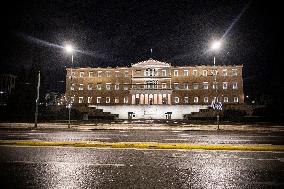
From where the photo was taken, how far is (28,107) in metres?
50.5

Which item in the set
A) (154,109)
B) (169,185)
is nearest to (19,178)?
(169,185)

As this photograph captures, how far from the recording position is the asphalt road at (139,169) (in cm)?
491

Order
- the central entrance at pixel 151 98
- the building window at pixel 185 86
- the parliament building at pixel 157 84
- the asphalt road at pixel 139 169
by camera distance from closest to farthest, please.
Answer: the asphalt road at pixel 139 169
the parliament building at pixel 157 84
the central entrance at pixel 151 98
the building window at pixel 185 86

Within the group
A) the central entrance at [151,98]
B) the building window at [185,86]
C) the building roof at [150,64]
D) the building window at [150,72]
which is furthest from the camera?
the building window at [150,72]

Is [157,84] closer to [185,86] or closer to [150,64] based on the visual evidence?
[150,64]

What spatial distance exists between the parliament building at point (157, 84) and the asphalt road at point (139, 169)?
59.2 meters

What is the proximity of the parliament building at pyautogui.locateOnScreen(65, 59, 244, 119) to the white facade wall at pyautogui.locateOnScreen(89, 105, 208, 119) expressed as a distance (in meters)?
8.47

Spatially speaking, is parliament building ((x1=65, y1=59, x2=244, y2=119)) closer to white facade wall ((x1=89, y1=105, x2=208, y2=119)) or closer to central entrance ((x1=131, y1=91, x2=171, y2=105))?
central entrance ((x1=131, y1=91, x2=171, y2=105))

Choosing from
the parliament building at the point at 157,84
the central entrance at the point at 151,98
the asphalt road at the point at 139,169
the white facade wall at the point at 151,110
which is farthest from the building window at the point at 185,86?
the asphalt road at the point at 139,169

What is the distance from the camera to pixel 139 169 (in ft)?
20.0

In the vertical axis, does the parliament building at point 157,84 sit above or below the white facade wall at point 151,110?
above

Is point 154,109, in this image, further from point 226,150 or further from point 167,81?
point 226,150

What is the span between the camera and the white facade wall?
59656 mm

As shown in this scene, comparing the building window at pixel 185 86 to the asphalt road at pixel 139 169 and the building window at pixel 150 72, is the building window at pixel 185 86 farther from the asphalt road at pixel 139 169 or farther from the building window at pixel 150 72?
the asphalt road at pixel 139 169
